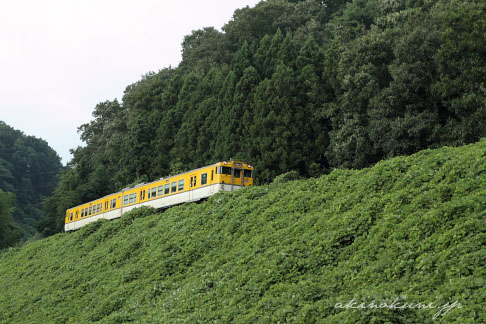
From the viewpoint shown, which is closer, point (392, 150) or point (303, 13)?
point (392, 150)

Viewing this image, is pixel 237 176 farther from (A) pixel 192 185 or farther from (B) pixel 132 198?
(B) pixel 132 198

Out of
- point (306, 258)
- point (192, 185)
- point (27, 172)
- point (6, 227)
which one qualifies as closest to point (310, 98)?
point (192, 185)

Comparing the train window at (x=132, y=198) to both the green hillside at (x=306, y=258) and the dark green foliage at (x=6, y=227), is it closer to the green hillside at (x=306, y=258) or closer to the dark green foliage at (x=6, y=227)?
the green hillside at (x=306, y=258)

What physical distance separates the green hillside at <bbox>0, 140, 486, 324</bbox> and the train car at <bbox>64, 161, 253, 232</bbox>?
2509 millimetres

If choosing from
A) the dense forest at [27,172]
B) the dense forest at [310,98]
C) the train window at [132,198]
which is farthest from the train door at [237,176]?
the dense forest at [27,172]

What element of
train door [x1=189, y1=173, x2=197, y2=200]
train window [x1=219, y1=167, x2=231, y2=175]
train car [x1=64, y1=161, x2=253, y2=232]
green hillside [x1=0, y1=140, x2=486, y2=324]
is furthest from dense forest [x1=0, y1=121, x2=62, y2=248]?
green hillside [x1=0, y1=140, x2=486, y2=324]

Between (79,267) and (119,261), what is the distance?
9.43 ft

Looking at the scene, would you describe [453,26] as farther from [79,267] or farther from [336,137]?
[79,267]

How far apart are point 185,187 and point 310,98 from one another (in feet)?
33.3

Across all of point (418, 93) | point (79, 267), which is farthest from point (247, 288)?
point (418, 93)

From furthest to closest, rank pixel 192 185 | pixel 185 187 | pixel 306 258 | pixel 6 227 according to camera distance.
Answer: pixel 6 227
pixel 185 187
pixel 192 185
pixel 306 258

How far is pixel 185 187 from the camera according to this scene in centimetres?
2472

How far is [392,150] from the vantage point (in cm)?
2486

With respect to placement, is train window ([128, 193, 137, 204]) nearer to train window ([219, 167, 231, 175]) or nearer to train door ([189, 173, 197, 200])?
train door ([189, 173, 197, 200])
